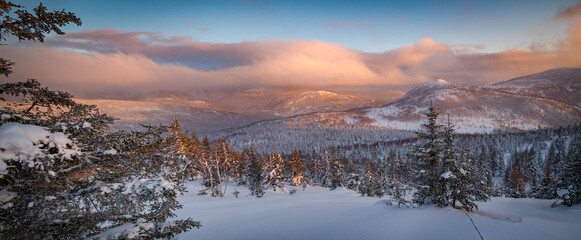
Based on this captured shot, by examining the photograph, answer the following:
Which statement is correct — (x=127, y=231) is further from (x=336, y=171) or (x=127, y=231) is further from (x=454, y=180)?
(x=336, y=171)

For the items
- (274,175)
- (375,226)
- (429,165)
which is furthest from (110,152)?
(274,175)

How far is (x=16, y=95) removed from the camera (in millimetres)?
5035

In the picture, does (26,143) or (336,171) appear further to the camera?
(336,171)

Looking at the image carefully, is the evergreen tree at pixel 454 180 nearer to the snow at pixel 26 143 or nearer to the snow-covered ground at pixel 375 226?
the snow-covered ground at pixel 375 226

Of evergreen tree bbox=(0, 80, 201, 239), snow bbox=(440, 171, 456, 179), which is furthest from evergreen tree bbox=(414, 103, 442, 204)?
evergreen tree bbox=(0, 80, 201, 239)

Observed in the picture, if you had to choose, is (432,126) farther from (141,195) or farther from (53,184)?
(53,184)

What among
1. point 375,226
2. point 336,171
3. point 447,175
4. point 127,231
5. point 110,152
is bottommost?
point 336,171

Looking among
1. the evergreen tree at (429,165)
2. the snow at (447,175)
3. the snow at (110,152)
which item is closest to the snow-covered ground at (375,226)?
the snow at (447,175)

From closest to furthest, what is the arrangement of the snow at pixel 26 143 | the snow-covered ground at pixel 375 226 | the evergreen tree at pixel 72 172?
1. the snow at pixel 26 143
2. the evergreen tree at pixel 72 172
3. the snow-covered ground at pixel 375 226

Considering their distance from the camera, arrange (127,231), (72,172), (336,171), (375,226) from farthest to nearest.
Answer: (336,171)
(375,226)
(72,172)
(127,231)

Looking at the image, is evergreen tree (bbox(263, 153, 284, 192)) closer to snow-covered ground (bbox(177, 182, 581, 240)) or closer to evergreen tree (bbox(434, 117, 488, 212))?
snow-covered ground (bbox(177, 182, 581, 240))

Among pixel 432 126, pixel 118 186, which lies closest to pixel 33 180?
pixel 118 186

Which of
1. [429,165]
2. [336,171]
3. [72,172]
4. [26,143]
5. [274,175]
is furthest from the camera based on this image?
[336,171]

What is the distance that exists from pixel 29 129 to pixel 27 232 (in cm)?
193
